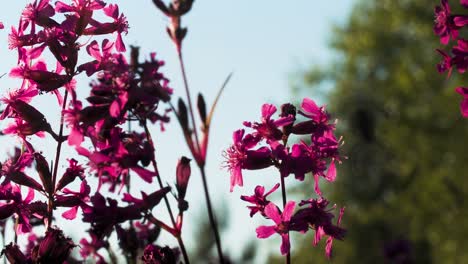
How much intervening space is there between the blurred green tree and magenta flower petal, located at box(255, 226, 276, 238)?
10.9 meters

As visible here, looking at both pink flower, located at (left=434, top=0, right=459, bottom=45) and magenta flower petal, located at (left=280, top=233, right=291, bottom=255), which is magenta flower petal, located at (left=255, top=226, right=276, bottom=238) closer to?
magenta flower petal, located at (left=280, top=233, right=291, bottom=255)

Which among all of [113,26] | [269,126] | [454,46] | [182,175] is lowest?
[182,175]

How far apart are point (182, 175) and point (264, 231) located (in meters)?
0.21

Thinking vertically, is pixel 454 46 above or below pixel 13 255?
above

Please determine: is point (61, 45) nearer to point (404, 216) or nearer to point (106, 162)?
point (106, 162)

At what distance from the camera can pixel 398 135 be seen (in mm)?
15430

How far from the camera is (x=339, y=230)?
4.30 feet

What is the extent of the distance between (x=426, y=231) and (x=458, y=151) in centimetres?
181

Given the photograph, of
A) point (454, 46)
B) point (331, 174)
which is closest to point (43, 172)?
point (331, 174)

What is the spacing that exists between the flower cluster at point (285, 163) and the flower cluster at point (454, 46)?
0.25 metres

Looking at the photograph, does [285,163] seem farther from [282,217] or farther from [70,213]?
[70,213]

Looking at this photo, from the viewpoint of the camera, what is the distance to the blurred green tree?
13.6 m

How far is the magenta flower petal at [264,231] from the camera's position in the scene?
4.29 feet

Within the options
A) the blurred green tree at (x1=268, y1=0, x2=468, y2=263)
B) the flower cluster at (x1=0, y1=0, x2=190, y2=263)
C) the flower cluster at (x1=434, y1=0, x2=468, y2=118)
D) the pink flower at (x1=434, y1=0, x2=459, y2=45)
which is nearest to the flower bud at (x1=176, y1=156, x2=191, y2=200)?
the flower cluster at (x1=0, y1=0, x2=190, y2=263)
